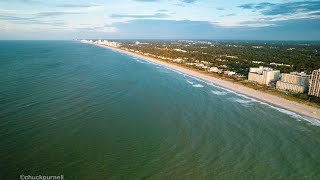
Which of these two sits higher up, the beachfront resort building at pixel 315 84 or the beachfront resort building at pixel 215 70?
the beachfront resort building at pixel 315 84

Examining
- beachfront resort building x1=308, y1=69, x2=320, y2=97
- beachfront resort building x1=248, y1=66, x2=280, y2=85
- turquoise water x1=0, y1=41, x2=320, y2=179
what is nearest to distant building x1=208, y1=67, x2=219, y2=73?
beachfront resort building x1=248, y1=66, x2=280, y2=85

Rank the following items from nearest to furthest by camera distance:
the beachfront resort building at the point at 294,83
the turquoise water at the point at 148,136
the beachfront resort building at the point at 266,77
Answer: the turquoise water at the point at 148,136 → the beachfront resort building at the point at 294,83 → the beachfront resort building at the point at 266,77

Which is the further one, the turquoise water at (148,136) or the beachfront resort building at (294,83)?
the beachfront resort building at (294,83)

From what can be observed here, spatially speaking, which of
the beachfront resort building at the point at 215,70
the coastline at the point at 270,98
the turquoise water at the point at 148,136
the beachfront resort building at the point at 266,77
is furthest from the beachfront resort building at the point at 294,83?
the beachfront resort building at the point at 215,70

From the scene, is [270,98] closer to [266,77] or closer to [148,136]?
[266,77]

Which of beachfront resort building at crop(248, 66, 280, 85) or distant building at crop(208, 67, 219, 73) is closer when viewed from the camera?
beachfront resort building at crop(248, 66, 280, 85)

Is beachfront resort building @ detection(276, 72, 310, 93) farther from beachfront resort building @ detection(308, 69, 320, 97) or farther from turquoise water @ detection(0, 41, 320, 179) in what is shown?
turquoise water @ detection(0, 41, 320, 179)

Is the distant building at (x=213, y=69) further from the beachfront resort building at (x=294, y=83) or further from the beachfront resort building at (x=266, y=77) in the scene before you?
the beachfront resort building at (x=294, y=83)
